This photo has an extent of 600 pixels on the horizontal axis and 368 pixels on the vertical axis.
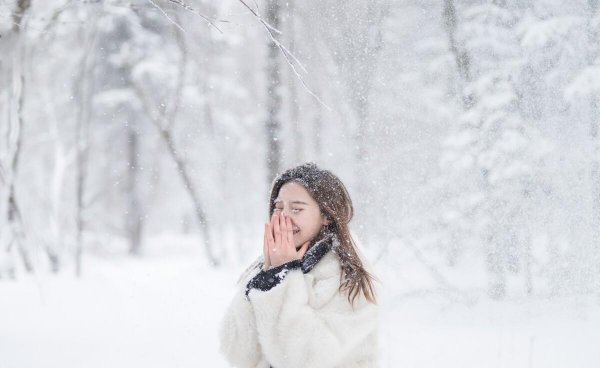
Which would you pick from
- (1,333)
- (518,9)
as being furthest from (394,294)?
(1,333)

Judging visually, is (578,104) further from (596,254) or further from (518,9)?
(596,254)

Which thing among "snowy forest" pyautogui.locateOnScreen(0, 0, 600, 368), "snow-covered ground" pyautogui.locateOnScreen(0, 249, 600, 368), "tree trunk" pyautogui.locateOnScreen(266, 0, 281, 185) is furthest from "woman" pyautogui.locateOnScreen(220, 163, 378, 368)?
"tree trunk" pyautogui.locateOnScreen(266, 0, 281, 185)

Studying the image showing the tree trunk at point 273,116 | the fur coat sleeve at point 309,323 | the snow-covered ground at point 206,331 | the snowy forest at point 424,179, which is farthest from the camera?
the tree trunk at point 273,116

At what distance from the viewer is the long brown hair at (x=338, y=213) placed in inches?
74.1

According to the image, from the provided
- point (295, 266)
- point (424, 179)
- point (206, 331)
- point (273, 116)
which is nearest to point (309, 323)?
point (295, 266)

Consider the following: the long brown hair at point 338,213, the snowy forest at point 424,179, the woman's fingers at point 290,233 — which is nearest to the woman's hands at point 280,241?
the woman's fingers at point 290,233

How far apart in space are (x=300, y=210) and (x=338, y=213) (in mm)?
149

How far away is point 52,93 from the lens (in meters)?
12.2

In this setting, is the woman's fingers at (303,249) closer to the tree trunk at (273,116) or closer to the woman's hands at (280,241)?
the woman's hands at (280,241)

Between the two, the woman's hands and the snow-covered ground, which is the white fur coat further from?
the snow-covered ground

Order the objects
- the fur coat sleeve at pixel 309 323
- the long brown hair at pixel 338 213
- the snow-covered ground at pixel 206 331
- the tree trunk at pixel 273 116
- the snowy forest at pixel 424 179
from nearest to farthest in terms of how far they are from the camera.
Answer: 1. the fur coat sleeve at pixel 309 323
2. the long brown hair at pixel 338 213
3. the snow-covered ground at pixel 206 331
4. the snowy forest at pixel 424 179
5. the tree trunk at pixel 273 116

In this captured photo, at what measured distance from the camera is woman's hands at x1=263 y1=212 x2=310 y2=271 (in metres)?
1.85

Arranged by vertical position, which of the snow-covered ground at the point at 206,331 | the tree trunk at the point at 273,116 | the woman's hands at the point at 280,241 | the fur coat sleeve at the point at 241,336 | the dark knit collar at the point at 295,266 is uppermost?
the tree trunk at the point at 273,116

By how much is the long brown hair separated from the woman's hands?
0.18 m
